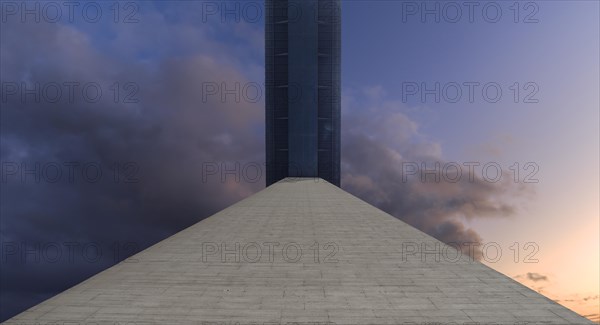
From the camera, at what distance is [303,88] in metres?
47.5

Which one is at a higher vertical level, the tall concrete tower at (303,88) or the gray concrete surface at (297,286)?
the tall concrete tower at (303,88)

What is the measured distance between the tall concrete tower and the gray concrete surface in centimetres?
2594

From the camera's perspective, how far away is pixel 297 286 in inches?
593

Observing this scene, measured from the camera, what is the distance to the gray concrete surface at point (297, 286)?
13016 millimetres

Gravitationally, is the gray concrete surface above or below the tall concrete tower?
below

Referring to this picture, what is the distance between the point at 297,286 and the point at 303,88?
113 ft

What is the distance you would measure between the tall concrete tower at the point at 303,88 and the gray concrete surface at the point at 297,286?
25.9 m

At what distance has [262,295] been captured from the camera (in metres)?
14.4

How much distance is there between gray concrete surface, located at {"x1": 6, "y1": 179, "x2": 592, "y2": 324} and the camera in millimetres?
13016

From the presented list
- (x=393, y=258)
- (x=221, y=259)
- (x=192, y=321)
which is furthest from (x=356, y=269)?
(x=192, y=321)

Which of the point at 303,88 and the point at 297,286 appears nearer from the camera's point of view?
the point at 297,286

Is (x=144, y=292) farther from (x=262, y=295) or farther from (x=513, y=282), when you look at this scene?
(x=513, y=282)

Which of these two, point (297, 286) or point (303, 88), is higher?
point (303, 88)

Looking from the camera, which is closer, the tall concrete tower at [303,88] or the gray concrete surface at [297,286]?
the gray concrete surface at [297,286]
